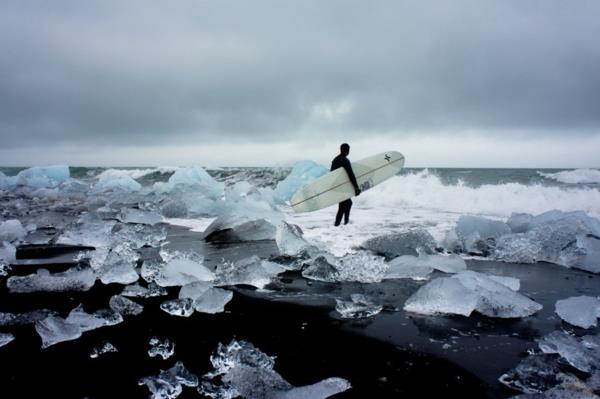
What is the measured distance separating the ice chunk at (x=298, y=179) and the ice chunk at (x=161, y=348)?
11223 mm

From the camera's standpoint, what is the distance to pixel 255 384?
5.74ft

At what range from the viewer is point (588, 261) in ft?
14.0

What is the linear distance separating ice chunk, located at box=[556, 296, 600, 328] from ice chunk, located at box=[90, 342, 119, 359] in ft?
10.0

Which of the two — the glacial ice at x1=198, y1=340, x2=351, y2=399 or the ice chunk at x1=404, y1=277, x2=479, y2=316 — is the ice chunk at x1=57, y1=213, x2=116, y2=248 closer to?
the glacial ice at x1=198, y1=340, x2=351, y2=399

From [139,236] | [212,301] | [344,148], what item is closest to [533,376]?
[212,301]

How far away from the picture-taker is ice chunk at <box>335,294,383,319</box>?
2756 mm

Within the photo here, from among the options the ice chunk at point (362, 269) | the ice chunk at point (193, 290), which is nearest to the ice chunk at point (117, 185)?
the ice chunk at point (193, 290)

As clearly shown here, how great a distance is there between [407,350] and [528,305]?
4.26ft

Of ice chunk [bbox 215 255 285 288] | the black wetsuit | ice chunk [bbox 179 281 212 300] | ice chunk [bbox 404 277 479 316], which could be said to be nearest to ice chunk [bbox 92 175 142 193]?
the black wetsuit

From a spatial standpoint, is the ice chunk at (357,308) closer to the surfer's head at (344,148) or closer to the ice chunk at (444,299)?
the ice chunk at (444,299)

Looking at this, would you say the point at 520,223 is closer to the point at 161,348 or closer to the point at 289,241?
the point at 289,241

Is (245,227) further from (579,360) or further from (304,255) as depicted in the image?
(579,360)

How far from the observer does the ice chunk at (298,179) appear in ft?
45.5

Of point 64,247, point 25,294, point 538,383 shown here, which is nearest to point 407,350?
point 538,383
